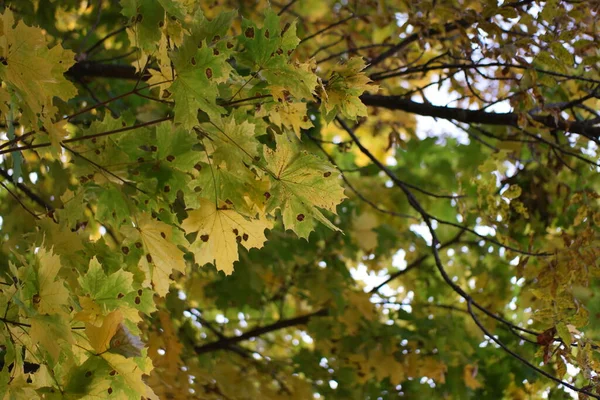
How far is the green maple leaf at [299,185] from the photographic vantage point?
186 cm

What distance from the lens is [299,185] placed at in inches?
74.8

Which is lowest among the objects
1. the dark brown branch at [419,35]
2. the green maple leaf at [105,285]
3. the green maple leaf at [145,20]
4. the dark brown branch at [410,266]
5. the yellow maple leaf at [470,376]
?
the green maple leaf at [105,285]

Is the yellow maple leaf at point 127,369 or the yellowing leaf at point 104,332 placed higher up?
the yellowing leaf at point 104,332

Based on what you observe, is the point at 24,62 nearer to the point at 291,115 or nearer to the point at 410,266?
the point at 291,115

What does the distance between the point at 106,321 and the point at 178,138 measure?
2.10 feet

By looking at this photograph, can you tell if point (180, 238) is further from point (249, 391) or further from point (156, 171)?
point (249, 391)

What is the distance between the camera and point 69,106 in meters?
3.40

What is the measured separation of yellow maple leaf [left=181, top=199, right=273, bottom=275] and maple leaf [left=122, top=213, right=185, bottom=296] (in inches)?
5.2

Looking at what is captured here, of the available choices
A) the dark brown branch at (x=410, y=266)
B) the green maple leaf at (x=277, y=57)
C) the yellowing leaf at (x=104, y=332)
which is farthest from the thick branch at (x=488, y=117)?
the yellowing leaf at (x=104, y=332)

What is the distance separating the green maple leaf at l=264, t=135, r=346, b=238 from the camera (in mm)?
1864

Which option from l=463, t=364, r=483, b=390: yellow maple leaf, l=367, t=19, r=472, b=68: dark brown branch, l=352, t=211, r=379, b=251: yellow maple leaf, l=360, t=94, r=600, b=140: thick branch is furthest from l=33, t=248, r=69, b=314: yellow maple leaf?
l=352, t=211, r=379, b=251: yellow maple leaf

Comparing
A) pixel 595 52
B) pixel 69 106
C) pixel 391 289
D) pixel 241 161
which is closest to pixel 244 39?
pixel 241 161

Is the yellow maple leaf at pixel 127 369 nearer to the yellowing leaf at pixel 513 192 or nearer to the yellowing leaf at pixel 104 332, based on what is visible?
the yellowing leaf at pixel 104 332

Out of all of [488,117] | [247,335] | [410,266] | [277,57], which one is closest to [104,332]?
[277,57]
